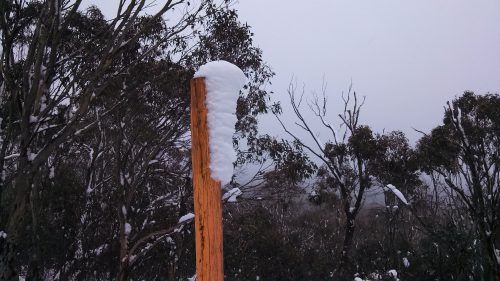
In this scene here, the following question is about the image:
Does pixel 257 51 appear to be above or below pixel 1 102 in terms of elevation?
above

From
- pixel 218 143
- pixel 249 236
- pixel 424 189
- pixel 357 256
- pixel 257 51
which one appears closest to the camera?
pixel 218 143

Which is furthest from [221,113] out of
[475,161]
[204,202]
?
[475,161]

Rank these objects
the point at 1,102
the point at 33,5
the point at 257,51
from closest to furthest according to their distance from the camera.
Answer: the point at 33,5, the point at 1,102, the point at 257,51

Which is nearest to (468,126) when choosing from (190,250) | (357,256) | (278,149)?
(278,149)

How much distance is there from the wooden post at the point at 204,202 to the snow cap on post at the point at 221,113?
0.08 ft

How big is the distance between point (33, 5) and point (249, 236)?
32.7 ft

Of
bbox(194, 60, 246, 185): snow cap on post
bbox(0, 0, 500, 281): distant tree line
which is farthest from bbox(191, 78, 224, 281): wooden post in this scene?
bbox(0, 0, 500, 281): distant tree line

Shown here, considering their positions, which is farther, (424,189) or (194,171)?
(424,189)

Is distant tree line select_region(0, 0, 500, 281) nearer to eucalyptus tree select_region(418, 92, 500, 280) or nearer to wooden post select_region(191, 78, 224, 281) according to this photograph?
eucalyptus tree select_region(418, 92, 500, 280)

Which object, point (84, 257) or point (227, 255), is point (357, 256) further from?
point (84, 257)

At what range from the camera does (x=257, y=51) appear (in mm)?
9734

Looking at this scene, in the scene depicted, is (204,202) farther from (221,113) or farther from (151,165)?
(151,165)

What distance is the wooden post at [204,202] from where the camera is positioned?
180cm

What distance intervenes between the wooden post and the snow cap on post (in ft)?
0.08
